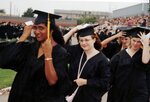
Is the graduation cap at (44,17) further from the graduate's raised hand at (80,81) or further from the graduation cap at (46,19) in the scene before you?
the graduate's raised hand at (80,81)

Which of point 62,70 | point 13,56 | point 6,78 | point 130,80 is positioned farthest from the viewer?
point 6,78

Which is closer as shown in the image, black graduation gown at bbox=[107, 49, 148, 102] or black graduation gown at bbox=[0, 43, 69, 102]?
black graduation gown at bbox=[0, 43, 69, 102]

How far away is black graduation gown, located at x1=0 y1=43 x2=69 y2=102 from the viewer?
5.00 m

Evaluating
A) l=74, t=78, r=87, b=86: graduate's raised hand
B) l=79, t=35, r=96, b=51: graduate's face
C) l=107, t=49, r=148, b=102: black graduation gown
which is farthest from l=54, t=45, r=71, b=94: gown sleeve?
l=107, t=49, r=148, b=102: black graduation gown

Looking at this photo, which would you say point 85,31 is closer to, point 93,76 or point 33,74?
point 93,76

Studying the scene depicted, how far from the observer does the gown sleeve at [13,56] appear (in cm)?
514

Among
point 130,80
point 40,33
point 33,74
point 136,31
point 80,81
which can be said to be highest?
point 40,33

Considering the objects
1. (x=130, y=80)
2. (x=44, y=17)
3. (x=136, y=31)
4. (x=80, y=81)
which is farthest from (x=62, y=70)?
(x=136, y=31)

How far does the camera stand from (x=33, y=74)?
16.5ft

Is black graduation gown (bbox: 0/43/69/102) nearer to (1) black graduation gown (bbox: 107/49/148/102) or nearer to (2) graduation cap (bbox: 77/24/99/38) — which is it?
(2) graduation cap (bbox: 77/24/99/38)

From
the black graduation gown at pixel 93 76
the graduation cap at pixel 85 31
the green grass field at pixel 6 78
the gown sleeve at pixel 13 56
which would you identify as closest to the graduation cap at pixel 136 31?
the graduation cap at pixel 85 31

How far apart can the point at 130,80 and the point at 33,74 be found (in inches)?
95.9

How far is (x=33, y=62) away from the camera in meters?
5.08

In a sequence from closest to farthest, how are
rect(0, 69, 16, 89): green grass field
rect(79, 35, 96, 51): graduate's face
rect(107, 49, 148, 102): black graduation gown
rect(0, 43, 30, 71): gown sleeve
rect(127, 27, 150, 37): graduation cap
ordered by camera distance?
rect(0, 43, 30, 71): gown sleeve
rect(79, 35, 96, 51): graduate's face
rect(107, 49, 148, 102): black graduation gown
rect(127, 27, 150, 37): graduation cap
rect(0, 69, 16, 89): green grass field
